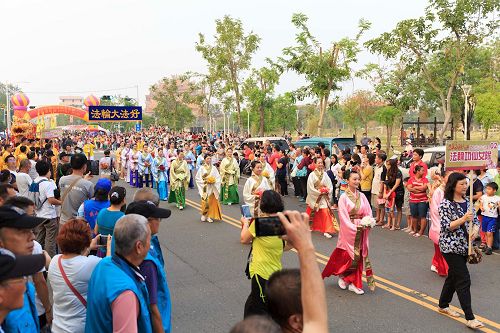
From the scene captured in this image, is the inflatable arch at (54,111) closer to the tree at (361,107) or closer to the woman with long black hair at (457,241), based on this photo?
the tree at (361,107)

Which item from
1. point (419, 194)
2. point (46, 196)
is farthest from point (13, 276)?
point (419, 194)

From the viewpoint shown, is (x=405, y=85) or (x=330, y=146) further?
(x=405, y=85)

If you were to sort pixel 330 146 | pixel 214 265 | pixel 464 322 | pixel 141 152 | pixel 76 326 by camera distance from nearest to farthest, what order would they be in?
pixel 76 326 → pixel 464 322 → pixel 214 265 → pixel 330 146 → pixel 141 152

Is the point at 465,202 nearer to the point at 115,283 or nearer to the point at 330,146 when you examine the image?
the point at 115,283

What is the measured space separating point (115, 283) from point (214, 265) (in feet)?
18.4

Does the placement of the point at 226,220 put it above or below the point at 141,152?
below

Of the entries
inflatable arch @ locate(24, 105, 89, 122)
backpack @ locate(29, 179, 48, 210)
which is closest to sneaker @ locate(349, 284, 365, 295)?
backpack @ locate(29, 179, 48, 210)

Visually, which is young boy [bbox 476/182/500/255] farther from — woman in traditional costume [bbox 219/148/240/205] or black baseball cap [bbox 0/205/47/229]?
black baseball cap [bbox 0/205/47/229]

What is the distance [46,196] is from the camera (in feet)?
23.8

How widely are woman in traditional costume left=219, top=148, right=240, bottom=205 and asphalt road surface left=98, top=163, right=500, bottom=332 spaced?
392cm

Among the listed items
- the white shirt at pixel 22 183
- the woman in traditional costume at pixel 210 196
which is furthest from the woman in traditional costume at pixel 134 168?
the white shirt at pixel 22 183

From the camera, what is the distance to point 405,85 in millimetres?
29984

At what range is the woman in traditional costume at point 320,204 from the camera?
10.9m

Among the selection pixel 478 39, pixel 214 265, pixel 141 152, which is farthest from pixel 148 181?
pixel 478 39
